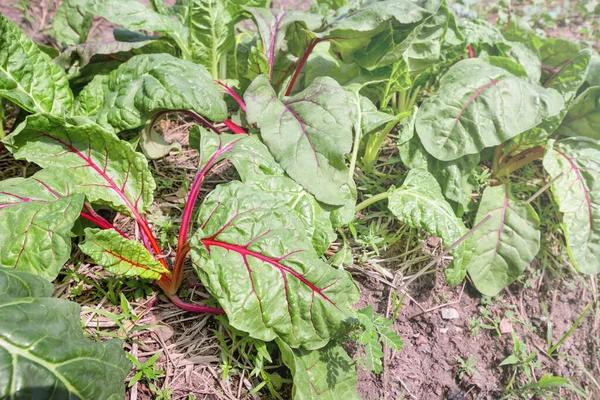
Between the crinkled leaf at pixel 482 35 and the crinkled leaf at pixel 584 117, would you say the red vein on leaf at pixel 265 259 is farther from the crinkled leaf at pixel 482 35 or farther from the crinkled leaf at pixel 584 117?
the crinkled leaf at pixel 584 117

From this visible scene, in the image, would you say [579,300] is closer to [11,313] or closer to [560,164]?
[560,164]

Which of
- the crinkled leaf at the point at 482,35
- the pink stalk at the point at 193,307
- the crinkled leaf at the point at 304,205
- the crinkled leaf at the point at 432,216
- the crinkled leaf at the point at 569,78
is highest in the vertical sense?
the crinkled leaf at the point at 482,35

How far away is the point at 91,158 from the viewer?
5.79ft

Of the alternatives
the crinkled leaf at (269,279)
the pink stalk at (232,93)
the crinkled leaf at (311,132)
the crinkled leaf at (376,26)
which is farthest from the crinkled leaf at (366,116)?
the crinkled leaf at (269,279)

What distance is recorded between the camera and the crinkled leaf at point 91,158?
168 centimetres

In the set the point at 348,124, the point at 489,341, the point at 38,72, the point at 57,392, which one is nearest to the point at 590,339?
the point at 489,341

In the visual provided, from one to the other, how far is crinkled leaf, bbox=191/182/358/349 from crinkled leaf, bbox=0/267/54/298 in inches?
17.6

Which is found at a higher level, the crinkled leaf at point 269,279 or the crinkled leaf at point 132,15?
the crinkled leaf at point 132,15

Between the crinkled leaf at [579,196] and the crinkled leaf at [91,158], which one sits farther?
the crinkled leaf at [579,196]

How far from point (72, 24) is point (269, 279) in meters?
1.76

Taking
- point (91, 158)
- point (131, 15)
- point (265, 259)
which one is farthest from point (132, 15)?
point (265, 259)

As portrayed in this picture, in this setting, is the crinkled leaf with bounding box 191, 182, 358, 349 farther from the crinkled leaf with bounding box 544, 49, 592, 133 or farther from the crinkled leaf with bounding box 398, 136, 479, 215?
the crinkled leaf with bounding box 544, 49, 592, 133

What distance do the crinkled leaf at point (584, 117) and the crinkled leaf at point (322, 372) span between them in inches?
69.3

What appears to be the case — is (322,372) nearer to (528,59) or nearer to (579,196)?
(579,196)
